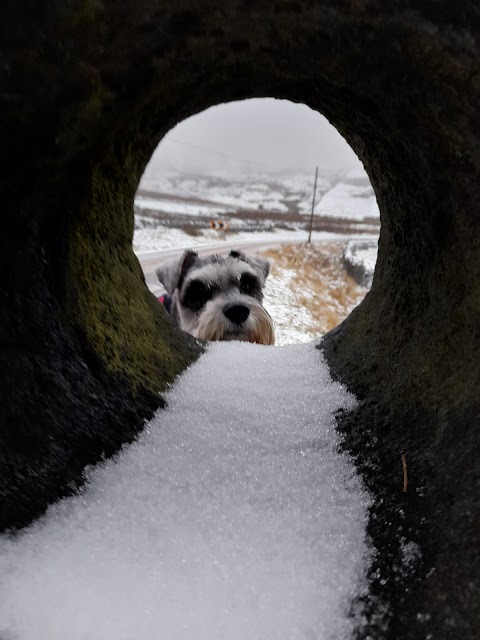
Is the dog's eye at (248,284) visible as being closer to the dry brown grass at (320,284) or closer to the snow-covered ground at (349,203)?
the dry brown grass at (320,284)

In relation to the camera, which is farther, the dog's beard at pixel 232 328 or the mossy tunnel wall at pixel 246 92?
the dog's beard at pixel 232 328

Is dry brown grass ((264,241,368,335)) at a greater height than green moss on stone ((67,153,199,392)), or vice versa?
green moss on stone ((67,153,199,392))

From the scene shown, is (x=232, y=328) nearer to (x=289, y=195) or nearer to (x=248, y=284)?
(x=248, y=284)

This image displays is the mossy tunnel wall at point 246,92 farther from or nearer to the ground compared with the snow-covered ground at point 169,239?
farther from the ground

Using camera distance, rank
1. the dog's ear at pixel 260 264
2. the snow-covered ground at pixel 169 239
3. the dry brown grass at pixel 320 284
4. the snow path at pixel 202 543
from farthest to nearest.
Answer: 1. the snow-covered ground at pixel 169 239
2. the dry brown grass at pixel 320 284
3. the dog's ear at pixel 260 264
4. the snow path at pixel 202 543

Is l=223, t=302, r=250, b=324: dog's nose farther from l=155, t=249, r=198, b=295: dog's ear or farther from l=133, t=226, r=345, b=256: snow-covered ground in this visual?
l=133, t=226, r=345, b=256: snow-covered ground

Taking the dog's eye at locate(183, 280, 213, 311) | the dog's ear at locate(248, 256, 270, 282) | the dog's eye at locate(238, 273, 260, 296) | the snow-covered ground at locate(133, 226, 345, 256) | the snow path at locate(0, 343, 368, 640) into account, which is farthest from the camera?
the snow-covered ground at locate(133, 226, 345, 256)

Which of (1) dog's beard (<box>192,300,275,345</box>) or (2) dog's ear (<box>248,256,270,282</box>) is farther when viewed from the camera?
(2) dog's ear (<box>248,256,270,282</box>)

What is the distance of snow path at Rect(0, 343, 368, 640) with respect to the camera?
101cm

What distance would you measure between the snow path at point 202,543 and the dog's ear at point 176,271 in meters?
4.66

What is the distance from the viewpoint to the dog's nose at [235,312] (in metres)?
5.42

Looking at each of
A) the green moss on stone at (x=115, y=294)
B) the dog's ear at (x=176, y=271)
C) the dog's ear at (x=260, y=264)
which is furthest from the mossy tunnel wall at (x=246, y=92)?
the dog's ear at (x=260, y=264)

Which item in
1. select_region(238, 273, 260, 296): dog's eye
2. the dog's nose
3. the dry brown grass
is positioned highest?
select_region(238, 273, 260, 296): dog's eye

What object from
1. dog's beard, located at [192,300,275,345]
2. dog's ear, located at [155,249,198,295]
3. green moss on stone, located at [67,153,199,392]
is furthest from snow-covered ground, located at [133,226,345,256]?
green moss on stone, located at [67,153,199,392]
